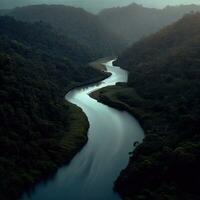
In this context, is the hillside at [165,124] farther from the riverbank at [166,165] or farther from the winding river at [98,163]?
the winding river at [98,163]

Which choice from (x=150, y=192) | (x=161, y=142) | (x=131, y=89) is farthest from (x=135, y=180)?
(x=131, y=89)

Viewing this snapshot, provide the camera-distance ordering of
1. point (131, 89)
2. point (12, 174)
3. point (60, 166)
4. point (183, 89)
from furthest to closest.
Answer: point (131, 89) → point (183, 89) → point (60, 166) → point (12, 174)

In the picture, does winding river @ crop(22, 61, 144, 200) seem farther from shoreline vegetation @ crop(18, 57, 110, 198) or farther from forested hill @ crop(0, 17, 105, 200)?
forested hill @ crop(0, 17, 105, 200)

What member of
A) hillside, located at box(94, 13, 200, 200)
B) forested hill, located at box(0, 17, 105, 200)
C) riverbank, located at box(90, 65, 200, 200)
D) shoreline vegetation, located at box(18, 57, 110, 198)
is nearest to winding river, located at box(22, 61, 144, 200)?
shoreline vegetation, located at box(18, 57, 110, 198)

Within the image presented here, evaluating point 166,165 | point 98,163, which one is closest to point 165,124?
point 98,163

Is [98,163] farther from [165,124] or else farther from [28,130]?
[165,124]

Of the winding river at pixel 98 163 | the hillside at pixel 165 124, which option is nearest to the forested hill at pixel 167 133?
the hillside at pixel 165 124

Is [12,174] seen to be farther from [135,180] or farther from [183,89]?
[183,89]
